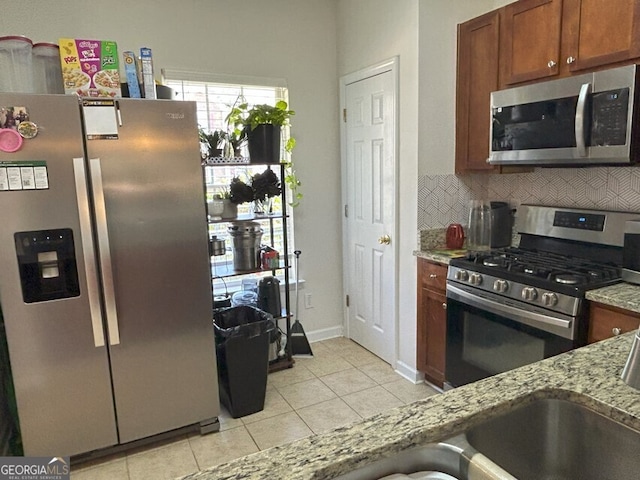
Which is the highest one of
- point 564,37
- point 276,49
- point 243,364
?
point 276,49

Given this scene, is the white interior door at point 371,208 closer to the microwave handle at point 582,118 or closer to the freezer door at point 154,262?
the microwave handle at point 582,118

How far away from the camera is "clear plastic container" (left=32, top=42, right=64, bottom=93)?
2.17 meters

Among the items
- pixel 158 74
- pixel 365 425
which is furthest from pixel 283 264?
pixel 365 425

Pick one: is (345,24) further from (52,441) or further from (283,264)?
(52,441)

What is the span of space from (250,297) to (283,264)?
1.19 feet

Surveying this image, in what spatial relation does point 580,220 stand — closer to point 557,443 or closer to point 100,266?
point 557,443

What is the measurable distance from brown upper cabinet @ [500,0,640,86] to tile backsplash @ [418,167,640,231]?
607mm

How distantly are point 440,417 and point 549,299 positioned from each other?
1373 mm

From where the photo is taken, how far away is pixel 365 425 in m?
0.91

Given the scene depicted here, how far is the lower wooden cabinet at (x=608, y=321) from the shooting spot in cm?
177

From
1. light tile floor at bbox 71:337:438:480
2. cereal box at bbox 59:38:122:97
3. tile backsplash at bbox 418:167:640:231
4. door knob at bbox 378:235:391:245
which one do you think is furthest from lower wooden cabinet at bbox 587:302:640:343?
cereal box at bbox 59:38:122:97

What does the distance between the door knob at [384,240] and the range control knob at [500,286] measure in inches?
38.2

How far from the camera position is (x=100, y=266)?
2.12 metres

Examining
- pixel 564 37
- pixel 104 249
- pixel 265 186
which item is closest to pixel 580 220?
pixel 564 37
